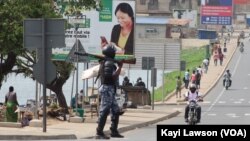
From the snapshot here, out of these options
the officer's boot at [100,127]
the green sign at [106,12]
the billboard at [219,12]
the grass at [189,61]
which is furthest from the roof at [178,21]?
the officer's boot at [100,127]

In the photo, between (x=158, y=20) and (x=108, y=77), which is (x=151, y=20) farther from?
(x=108, y=77)

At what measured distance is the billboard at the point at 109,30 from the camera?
35969 millimetres

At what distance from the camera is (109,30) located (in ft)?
120

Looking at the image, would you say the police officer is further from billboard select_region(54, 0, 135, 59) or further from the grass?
the grass

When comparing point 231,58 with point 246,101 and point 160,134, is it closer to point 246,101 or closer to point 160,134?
point 246,101

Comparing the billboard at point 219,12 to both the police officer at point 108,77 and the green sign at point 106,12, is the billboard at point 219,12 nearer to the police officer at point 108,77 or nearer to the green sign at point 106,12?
the green sign at point 106,12

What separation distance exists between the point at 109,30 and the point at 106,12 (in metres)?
0.79

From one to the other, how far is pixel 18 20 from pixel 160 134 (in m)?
19.6

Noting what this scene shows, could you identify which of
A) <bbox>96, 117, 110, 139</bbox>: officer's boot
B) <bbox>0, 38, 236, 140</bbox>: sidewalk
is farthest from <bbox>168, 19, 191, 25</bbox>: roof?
<bbox>96, 117, 110, 139</bbox>: officer's boot

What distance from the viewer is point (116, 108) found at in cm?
1775

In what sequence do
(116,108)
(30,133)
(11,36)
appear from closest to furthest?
(116,108) → (30,133) → (11,36)

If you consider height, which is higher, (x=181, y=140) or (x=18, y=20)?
(x=18, y=20)

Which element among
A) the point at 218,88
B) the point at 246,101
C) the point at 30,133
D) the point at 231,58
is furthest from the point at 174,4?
the point at 30,133

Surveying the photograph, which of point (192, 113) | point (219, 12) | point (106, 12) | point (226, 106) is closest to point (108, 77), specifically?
point (192, 113)
